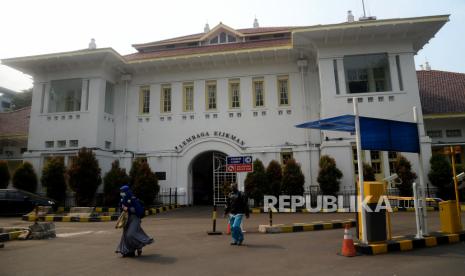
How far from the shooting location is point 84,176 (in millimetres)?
16969

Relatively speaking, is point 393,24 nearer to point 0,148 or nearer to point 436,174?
point 436,174

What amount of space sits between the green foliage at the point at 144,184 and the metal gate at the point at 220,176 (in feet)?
10.9

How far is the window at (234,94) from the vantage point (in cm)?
1941

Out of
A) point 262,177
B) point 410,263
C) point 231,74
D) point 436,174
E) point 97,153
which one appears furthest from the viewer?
point 231,74

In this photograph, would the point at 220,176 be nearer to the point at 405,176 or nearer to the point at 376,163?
the point at 376,163

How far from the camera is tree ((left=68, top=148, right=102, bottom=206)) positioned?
16906 mm

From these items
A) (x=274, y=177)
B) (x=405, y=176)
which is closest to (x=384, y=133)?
(x=405, y=176)

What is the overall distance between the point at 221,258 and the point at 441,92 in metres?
19.2

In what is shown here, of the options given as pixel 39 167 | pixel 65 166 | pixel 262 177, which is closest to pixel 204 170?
pixel 262 177

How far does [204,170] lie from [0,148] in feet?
46.1

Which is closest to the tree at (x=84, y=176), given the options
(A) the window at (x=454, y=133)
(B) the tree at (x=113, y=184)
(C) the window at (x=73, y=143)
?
(B) the tree at (x=113, y=184)

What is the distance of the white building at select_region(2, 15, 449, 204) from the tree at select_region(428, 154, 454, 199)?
0.72 m

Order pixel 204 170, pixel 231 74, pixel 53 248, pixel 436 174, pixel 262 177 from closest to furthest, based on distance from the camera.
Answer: pixel 53 248 < pixel 436 174 < pixel 262 177 < pixel 231 74 < pixel 204 170

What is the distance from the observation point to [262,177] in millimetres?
16531
